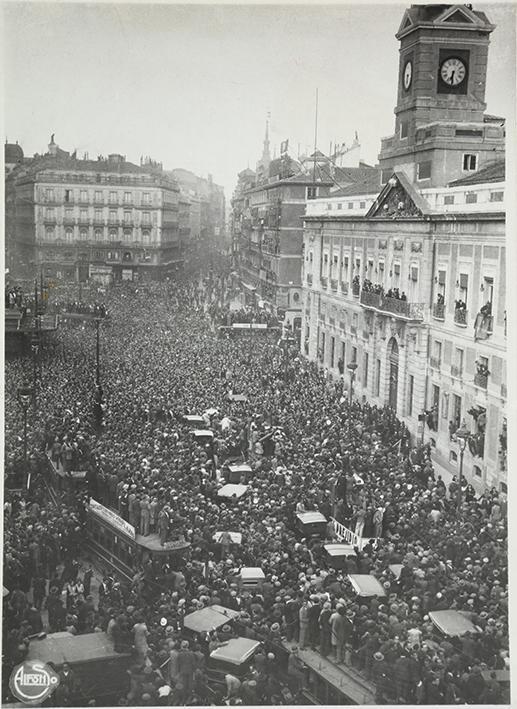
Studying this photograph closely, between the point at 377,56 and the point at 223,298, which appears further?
the point at 223,298

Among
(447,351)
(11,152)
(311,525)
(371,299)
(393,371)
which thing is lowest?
(311,525)

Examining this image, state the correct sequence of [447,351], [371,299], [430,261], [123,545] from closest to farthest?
[123,545], [447,351], [430,261], [371,299]

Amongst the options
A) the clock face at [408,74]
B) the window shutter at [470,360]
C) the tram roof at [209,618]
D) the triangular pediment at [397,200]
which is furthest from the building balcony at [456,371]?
the tram roof at [209,618]

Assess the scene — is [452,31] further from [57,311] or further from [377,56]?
[57,311]

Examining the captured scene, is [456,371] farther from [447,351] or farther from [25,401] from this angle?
[25,401]

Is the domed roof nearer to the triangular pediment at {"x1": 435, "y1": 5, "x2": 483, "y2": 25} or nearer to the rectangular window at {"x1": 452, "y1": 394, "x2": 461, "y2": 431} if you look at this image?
the triangular pediment at {"x1": 435, "y1": 5, "x2": 483, "y2": 25}

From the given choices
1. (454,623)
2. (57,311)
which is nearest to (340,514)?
(454,623)

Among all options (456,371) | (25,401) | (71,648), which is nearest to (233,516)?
(71,648)

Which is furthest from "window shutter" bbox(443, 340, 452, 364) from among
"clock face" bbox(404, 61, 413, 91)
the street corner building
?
"clock face" bbox(404, 61, 413, 91)
